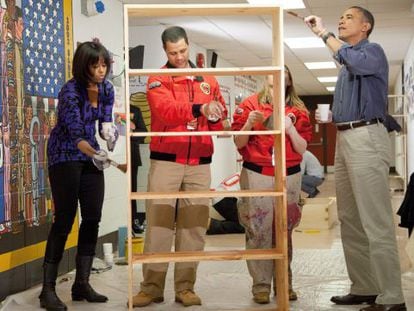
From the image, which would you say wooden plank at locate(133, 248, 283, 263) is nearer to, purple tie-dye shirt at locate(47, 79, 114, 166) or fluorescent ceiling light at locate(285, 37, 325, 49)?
purple tie-dye shirt at locate(47, 79, 114, 166)

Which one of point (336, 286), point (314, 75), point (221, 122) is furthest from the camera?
point (314, 75)

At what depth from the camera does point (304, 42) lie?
932 cm

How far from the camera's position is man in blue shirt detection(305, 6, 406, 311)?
10.1ft

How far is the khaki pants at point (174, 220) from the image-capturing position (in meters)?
3.34

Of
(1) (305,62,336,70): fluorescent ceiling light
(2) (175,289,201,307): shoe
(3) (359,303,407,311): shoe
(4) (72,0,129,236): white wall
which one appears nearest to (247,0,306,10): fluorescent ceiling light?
Answer: (4) (72,0,129,236): white wall

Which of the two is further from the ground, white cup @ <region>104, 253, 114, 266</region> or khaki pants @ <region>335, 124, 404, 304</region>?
khaki pants @ <region>335, 124, 404, 304</region>

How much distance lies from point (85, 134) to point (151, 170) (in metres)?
0.41

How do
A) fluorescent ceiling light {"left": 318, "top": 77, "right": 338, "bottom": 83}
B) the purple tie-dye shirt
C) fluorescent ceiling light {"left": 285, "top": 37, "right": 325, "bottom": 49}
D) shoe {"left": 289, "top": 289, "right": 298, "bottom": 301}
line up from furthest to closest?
→ fluorescent ceiling light {"left": 318, "top": 77, "right": 338, "bottom": 83} → fluorescent ceiling light {"left": 285, "top": 37, "right": 325, "bottom": 49} → shoe {"left": 289, "top": 289, "right": 298, "bottom": 301} → the purple tie-dye shirt

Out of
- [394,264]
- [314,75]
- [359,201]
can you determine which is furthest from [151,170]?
[314,75]

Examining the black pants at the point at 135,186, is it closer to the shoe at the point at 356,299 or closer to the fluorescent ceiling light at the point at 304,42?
the shoe at the point at 356,299

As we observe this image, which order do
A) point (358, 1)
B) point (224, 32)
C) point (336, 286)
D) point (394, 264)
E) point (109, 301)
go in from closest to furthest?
point (394, 264) → point (109, 301) → point (336, 286) → point (358, 1) → point (224, 32)

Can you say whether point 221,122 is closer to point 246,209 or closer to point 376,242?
point 246,209

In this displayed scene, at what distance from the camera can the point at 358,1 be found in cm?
656

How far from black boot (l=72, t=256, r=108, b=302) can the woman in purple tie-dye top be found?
170 millimetres
